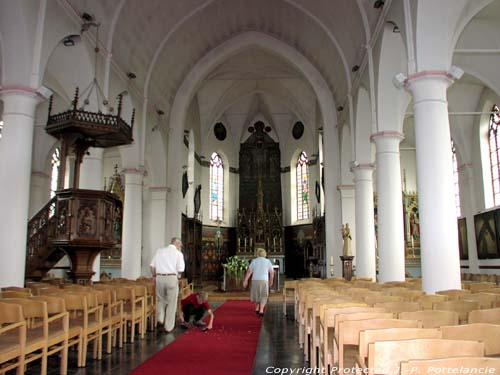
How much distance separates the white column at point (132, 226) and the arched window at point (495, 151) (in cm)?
1334

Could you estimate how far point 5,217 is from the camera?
9078 mm

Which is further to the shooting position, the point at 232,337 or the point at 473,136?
the point at 473,136

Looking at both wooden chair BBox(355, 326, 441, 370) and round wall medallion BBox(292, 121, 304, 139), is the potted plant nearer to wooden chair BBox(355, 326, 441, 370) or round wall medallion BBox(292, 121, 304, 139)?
round wall medallion BBox(292, 121, 304, 139)

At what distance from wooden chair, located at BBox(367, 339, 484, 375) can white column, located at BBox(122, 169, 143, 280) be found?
49.0 ft

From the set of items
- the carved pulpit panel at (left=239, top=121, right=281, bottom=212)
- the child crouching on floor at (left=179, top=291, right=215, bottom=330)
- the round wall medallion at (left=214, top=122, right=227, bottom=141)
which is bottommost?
the child crouching on floor at (left=179, top=291, right=215, bottom=330)

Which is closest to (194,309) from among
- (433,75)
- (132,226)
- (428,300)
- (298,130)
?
(428,300)

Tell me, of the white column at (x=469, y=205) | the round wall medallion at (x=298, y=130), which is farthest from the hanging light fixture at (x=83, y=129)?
the round wall medallion at (x=298, y=130)

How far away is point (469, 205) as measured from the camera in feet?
63.1

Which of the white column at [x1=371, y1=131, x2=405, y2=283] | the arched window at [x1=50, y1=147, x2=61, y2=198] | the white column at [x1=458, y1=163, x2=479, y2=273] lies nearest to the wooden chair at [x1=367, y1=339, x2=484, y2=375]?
the white column at [x1=371, y1=131, x2=405, y2=283]

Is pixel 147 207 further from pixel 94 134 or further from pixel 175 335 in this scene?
pixel 175 335

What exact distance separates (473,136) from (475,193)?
234 cm

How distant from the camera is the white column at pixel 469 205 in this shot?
1875 centimetres

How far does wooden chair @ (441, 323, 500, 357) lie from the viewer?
119 inches

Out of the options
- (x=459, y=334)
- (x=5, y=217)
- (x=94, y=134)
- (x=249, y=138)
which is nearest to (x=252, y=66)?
(x=249, y=138)
